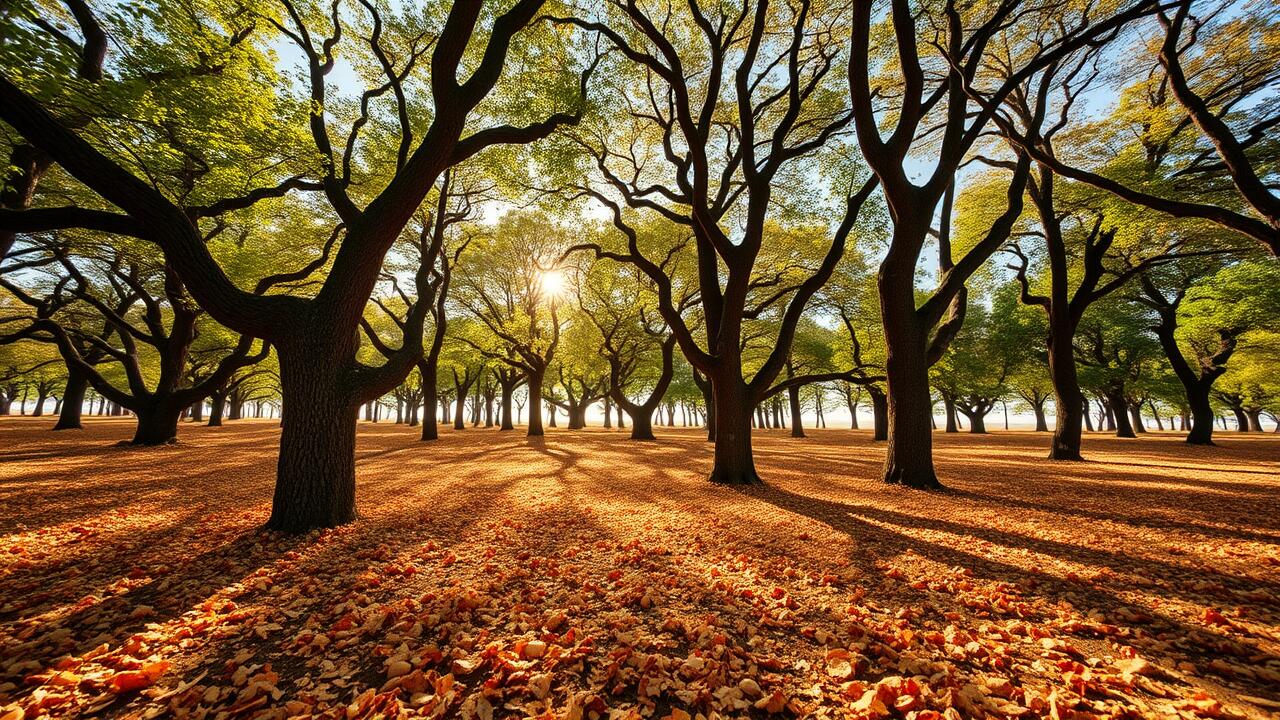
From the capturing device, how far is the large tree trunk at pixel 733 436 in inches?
332

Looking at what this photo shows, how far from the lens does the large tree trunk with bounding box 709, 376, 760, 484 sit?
8.44 m

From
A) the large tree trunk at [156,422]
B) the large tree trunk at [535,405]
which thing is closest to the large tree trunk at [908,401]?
the large tree trunk at [535,405]

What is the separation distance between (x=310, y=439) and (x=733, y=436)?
280 inches

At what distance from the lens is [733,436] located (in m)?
8.52

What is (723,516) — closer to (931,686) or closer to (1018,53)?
(931,686)

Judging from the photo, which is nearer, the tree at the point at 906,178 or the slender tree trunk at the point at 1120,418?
the tree at the point at 906,178

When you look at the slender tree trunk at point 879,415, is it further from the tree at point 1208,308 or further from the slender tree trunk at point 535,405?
the slender tree trunk at point 535,405

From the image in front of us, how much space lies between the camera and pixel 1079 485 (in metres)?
7.96

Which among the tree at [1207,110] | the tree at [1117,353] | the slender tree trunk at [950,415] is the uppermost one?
the tree at [1207,110]

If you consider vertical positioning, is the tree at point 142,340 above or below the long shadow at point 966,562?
above

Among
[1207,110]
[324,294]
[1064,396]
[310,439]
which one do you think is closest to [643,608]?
[310,439]

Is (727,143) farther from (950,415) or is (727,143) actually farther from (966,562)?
(950,415)

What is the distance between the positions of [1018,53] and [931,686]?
15103 mm

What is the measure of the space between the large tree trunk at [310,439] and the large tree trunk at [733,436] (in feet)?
21.2
